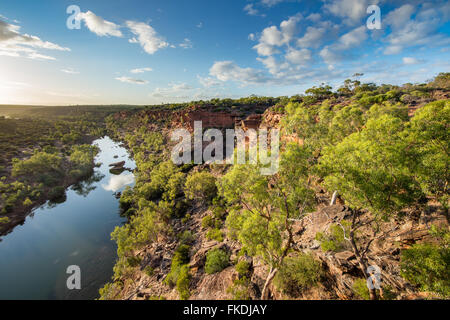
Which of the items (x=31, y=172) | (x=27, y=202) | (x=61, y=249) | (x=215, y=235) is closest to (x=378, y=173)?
(x=215, y=235)

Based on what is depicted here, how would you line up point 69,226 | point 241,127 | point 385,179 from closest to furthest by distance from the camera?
point 385,179 < point 69,226 < point 241,127

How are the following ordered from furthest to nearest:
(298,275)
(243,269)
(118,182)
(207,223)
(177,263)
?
1. (118,182)
2. (207,223)
3. (177,263)
4. (243,269)
5. (298,275)

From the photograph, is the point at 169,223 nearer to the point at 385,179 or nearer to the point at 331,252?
the point at 331,252

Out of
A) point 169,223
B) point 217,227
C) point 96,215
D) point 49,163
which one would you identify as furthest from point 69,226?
point 217,227

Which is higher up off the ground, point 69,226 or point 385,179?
point 385,179

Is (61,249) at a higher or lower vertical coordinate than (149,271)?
lower

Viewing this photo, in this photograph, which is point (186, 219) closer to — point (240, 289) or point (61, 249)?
point (240, 289)

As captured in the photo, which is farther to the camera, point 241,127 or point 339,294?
point 241,127
